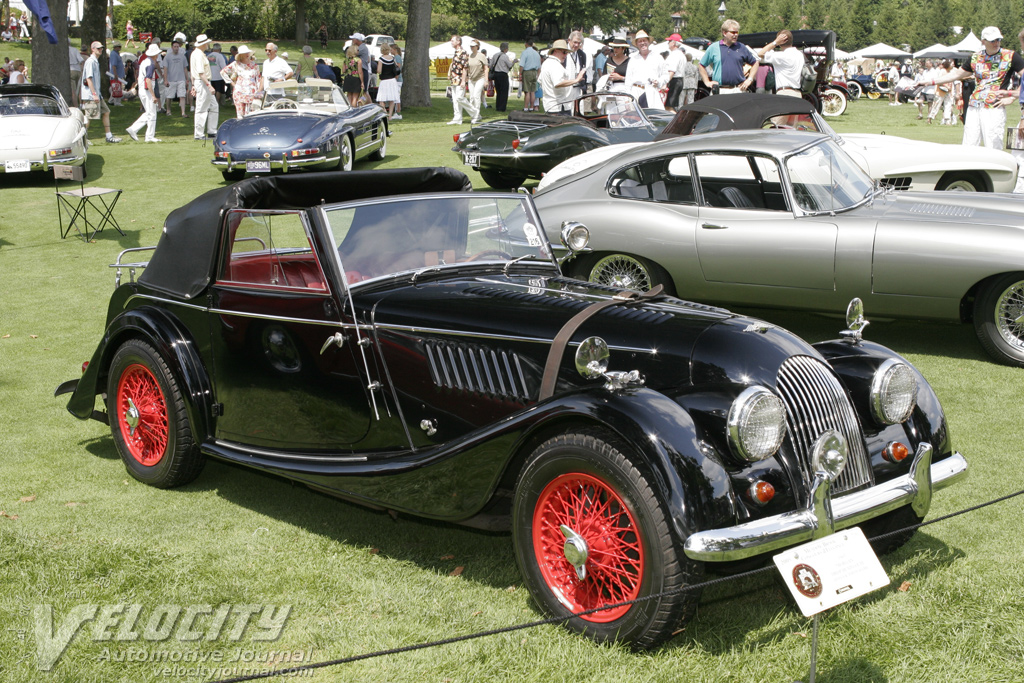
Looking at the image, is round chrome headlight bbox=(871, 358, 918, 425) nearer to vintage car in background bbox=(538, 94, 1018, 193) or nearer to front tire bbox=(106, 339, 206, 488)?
front tire bbox=(106, 339, 206, 488)

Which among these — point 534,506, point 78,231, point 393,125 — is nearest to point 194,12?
point 393,125

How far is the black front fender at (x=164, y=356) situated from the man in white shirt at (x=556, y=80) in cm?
1344

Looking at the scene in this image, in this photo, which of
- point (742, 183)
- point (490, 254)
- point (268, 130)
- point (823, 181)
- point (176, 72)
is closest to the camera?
point (490, 254)

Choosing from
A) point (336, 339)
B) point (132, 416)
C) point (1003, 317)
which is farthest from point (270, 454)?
point (1003, 317)

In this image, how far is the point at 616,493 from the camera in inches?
129

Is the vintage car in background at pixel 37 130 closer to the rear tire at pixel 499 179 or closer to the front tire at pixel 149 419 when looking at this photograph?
the rear tire at pixel 499 179

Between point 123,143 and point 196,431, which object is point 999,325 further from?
point 123,143

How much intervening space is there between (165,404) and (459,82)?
58.3 feet

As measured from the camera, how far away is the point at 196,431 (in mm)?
4922

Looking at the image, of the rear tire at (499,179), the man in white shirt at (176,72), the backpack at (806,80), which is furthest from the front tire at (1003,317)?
the man in white shirt at (176,72)

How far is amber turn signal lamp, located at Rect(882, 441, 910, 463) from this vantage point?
3.78m

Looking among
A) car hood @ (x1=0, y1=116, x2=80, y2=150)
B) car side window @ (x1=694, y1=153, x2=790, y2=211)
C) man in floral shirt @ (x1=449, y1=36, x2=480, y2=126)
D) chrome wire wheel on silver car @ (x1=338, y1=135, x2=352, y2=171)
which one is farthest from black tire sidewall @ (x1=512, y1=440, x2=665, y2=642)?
man in floral shirt @ (x1=449, y1=36, x2=480, y2=126)

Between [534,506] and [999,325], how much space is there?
15.8ft

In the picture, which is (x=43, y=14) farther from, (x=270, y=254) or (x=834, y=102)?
(x=834, y=102)
